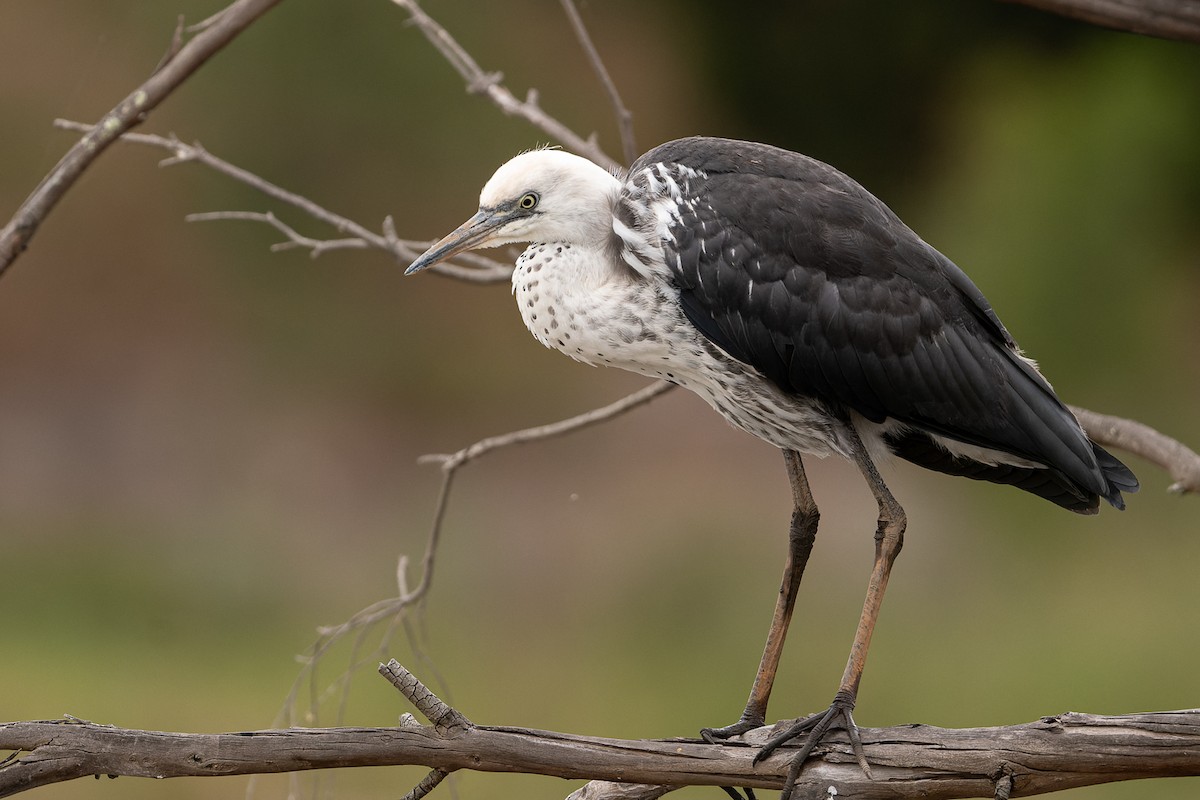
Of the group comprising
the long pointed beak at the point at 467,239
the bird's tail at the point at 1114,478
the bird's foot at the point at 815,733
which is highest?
the long pointed beak at the point at 467,239

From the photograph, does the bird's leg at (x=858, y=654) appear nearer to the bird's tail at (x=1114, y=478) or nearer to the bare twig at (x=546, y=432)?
the bird's tail at (x=1114, y=478)

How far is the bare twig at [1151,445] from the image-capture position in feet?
6.68

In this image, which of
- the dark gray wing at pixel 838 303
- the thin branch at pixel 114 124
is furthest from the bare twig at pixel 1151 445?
the thin branch at pixel 114 124

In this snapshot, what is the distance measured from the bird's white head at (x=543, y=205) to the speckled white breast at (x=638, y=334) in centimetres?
3

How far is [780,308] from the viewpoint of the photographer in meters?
1.71

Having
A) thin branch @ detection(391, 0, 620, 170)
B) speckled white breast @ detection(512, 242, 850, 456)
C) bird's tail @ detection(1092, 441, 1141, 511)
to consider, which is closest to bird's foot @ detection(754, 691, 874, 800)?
speckled white breast @ detection(512, 242, 850, 456)

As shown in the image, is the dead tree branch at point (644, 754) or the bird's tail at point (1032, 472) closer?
the dead tree branch at point (644, 754)

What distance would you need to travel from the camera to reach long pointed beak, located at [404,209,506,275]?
1.74 m

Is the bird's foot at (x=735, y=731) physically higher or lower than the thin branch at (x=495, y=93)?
lower

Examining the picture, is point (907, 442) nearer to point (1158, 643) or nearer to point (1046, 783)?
point (1046, 783)

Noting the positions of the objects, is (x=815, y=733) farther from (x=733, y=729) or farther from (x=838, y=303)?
(x=838, y=303)

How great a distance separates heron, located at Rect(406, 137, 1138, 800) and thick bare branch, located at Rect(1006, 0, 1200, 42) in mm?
470

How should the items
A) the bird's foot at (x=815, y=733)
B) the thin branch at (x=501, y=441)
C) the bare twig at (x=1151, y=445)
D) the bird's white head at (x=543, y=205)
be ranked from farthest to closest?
the thin branch at (x=501, y=441) < the bare twig at (x=1151, y=445) < the bird's white head at (x=543, y=205) < the bird's foot at (x=815, y=733)

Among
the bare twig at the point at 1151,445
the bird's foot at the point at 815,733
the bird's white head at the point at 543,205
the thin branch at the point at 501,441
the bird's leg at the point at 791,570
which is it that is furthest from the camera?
the thin branch at the point at 501,441
